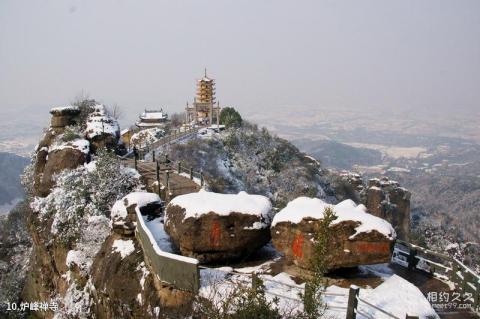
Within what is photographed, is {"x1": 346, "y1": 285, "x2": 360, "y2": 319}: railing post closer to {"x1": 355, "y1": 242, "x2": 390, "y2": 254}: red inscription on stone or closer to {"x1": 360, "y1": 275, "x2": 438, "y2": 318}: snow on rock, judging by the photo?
{"x1": 360, "y1": 275, "x2": 438, "y2": 318}: snow on rock

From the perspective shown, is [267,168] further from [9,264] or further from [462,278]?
[462,278]

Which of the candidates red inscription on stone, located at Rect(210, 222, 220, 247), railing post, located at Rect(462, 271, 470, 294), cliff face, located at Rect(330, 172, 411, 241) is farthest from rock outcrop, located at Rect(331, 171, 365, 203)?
red inscription on stone, located at Rect(210, 222, 220, 247)

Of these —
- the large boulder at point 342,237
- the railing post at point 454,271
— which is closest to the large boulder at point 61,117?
the large boulder at point 342,237

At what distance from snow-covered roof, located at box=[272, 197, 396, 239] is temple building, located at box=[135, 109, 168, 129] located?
2045 inches

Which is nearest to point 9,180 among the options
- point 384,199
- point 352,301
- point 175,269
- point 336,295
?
point 384,199

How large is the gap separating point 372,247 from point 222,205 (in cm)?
428

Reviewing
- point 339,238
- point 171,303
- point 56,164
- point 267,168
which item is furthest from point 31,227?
point 267,168

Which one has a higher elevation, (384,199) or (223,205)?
(223,205)

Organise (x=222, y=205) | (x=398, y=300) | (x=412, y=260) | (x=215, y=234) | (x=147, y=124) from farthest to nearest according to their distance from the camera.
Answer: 1. (x=147, y=124)
2. (x=412, y=260)
3. (x=222, y=205)
4. (x=215, y=234)
5. (x=398, y=300)

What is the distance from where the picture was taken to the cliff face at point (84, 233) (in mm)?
12093

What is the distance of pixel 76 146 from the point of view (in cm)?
2188

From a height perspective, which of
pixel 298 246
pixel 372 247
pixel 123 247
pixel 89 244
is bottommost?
pixel 89 244

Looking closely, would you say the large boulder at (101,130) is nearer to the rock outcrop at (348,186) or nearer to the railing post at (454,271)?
the railing post at (454,271)

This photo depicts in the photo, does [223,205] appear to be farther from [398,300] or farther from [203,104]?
[203,104]
